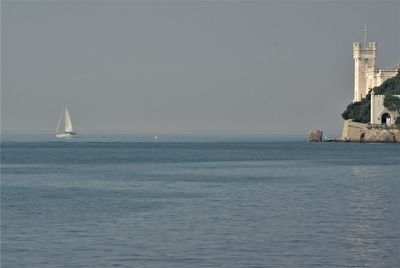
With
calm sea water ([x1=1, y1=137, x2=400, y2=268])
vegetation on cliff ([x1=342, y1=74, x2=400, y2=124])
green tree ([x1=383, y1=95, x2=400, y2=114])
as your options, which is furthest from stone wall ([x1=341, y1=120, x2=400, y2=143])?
calm sea water ([x1=1, y1=137, x2=400, y2=268])

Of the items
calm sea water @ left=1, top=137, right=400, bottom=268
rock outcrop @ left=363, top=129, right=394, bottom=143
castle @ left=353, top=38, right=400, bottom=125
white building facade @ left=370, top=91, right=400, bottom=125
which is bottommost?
calm sea water @ left=1, top=137, right=400, bottom=268

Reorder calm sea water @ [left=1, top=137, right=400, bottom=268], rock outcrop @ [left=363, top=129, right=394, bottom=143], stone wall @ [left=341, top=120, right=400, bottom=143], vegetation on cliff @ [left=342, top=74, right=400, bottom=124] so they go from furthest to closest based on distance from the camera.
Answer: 1. vegetation on cliff @ [left=342, top=74, right=400, bottom=124]
2. rock outcrop @ [left=363, top=129, right=394, bottom=143]
3. stone wall @ [left=341, top=120, right=400, bottom=143]
4. calm sea water @ [left=1, top=137, right=400, bottom=268]

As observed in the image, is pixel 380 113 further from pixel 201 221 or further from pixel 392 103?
pixel 201 221

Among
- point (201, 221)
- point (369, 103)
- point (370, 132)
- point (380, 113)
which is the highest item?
point (369, 103)

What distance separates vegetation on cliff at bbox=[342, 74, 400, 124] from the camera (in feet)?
418

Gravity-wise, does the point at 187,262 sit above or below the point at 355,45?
below

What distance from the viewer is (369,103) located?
5266 inches

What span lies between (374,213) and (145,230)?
8.86 meters

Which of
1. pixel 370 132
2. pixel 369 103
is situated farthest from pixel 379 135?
pixel 369 103

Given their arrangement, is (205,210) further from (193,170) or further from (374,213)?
(193,170)

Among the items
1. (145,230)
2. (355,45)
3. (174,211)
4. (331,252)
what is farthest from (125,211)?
(355,45)

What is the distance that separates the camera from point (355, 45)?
5723 inches

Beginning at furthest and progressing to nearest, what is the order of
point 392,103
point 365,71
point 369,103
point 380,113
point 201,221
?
point 365,71
point 369,103
point 380,113
point 392,103
point 201,221

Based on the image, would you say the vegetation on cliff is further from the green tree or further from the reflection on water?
the reflection on water
